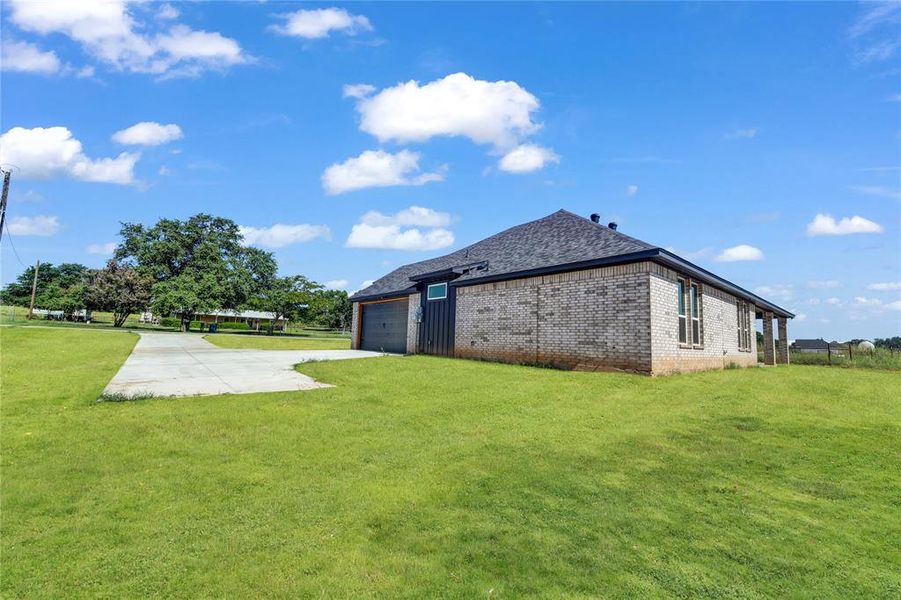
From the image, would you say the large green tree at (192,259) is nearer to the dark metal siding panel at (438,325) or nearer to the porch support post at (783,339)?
the dark metal siding panel at (438,325)

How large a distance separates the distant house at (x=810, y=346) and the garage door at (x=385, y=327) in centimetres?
2557

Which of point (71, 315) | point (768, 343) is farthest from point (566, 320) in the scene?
point (71, 315)

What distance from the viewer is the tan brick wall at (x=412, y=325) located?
785 inches

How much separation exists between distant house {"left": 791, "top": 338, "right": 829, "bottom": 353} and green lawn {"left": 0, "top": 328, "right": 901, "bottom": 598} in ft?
83.6

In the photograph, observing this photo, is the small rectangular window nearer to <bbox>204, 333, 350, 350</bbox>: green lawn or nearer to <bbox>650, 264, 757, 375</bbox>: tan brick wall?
<bbox>204, 333, 350, 350</bbox>: green lawn

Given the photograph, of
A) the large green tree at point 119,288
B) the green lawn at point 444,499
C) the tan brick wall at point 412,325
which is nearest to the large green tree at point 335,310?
the large green tree at point 119,288

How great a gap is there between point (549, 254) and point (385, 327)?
435 inches

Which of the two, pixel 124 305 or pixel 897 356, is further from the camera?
pixel 124 305

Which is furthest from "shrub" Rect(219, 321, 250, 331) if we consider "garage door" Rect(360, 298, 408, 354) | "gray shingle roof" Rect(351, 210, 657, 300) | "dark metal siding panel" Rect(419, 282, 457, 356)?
"dark metal siding panel" Rect(419, 282, 457, 356)

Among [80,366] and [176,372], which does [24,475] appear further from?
[80,366]

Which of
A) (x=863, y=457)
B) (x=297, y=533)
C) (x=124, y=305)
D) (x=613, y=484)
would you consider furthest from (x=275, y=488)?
(x=124, y=305)

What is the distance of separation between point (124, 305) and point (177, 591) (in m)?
58.9

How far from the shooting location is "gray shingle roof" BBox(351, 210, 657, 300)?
519 inches

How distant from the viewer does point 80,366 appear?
12.1 metres
